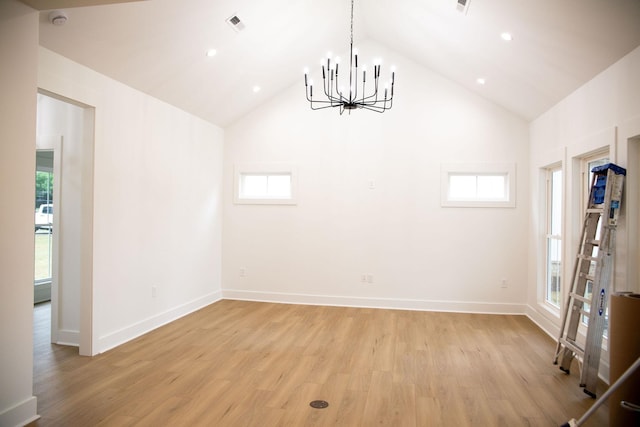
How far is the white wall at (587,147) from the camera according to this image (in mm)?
3182

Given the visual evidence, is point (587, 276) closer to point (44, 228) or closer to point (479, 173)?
point (479, 173)

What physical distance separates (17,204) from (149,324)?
2.50 m

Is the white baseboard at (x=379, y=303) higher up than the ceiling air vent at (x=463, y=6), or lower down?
lower down

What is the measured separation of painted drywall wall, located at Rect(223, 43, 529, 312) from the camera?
5871 millimetres

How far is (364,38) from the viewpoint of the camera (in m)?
6.19

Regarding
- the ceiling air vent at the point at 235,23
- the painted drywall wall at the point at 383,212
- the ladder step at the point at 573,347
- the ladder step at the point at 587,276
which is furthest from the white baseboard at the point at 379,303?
the ceiling air vent at the point at 235,23

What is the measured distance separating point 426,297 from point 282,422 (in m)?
3.72

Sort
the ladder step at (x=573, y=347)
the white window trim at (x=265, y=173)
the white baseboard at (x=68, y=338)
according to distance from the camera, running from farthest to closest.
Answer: the white window trim at (x=265, y=173) → the white baseboard at (x=68, y=338) → the ladder step at (x=573, y=347)

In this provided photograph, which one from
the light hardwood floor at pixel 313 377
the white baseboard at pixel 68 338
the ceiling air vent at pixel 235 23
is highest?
the ceiling air vent at pixel 235 23

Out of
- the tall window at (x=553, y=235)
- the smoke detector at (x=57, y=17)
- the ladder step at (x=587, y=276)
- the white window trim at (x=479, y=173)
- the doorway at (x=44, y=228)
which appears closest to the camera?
the smoke detector at (x=57, y=17)

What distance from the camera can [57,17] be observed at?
3135 millimetres

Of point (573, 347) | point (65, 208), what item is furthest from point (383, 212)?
point (65, 208)

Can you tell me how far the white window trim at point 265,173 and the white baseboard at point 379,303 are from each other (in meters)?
1.40

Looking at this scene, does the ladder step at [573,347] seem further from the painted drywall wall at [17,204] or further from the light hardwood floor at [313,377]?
the painted drywall wall at [17,204]
